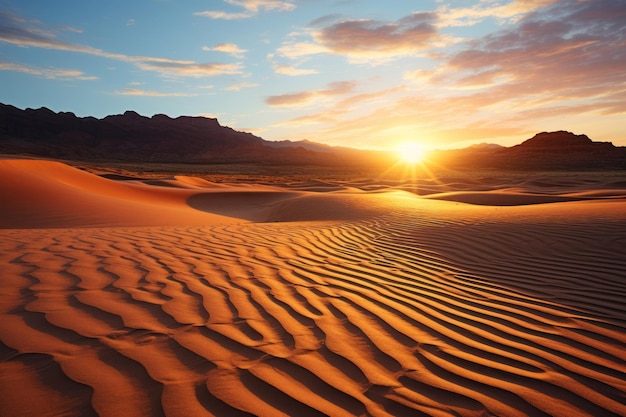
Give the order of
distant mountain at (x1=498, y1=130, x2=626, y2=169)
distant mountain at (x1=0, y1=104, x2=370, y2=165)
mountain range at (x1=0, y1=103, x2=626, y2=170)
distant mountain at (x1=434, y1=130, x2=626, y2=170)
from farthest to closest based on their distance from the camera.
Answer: distant mountain at (x1=0, y1=104, x2=370, y2=165) < mountain range at (x1=0, y1=103, x2=626, y2=170) < distant mountain at (x1=498, y1=130, x2=626, y2=169) < distant mountain at (x1=434, y1=130, x2=626, y2=170)

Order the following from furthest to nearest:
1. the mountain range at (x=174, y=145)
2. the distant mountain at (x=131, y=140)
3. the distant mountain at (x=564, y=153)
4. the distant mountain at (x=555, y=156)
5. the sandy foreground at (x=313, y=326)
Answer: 1. the distant mountain at (x=131, y=140)
2. the mountain range at (x=174, y=145)
3. the distant mountain at (x=564, y=153)
4. the distant mountain at (x=555, y=156)
5. the sandy foreground at (x=313, y=326)

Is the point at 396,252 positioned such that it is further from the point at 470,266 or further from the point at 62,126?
the point at 62,126

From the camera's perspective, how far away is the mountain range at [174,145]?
80250mm

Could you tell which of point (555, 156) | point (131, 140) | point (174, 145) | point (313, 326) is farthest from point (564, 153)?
point (131, 140)

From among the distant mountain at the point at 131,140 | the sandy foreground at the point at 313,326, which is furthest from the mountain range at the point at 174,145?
the sandy foreground at the point at 313,326

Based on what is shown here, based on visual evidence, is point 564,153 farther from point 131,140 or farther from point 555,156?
point 131,140

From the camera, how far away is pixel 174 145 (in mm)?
107250

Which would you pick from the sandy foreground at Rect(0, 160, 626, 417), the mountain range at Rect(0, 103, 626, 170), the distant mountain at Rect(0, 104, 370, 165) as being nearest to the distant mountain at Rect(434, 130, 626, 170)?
the mountain range at Rect(0, 103, 626, 170)

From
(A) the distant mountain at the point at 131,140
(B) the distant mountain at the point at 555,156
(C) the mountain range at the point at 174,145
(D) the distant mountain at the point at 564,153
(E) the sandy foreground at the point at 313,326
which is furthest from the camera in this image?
(A) the distant mountain at the point at 131,140

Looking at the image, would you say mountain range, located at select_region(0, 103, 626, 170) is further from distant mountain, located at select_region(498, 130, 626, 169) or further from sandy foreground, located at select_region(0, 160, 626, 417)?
sandy foreground, located at select_region(0, 160, 626, 417)

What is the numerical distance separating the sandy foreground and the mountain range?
72.3m

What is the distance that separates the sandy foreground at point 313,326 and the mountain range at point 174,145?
7227 centimetres

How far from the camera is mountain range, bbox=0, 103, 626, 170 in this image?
8025 cm

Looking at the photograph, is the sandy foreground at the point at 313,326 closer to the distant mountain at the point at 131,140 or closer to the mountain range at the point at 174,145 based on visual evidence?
the mountain range at the point at 174,145
